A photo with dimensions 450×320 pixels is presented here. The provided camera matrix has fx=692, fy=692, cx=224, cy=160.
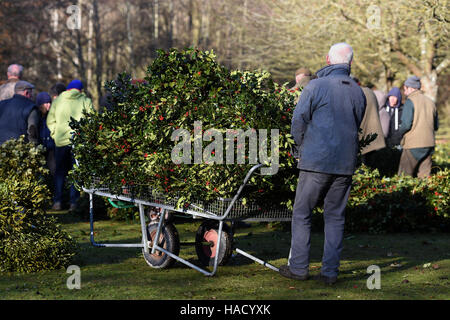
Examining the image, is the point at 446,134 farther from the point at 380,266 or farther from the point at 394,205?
→ the point at 380,266

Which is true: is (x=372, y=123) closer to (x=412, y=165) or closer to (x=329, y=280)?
(x=412, y=165)

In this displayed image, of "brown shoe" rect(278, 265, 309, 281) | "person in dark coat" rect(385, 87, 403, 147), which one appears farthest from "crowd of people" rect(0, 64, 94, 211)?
"person in dark coat" rect(385, 87, 403, 147)

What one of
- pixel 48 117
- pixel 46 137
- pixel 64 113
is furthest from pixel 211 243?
pixel 46 137

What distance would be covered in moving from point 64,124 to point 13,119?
3.38ft

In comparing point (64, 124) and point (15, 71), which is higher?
point (15, 71)

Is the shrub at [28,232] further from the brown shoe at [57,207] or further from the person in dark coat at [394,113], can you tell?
the person in dark coat at [394,113]

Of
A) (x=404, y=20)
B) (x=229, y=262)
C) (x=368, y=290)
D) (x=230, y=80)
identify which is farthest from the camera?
(x=404, y=20)

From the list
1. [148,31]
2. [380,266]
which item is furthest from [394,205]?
[148,31]

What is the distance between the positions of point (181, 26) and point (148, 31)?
2.95 metres

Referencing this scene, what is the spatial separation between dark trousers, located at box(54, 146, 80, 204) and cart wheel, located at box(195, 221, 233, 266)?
4.41 meters

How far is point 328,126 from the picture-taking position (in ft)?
19.0

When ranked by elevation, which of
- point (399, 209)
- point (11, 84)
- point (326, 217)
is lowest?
Answer: point (399, 209)

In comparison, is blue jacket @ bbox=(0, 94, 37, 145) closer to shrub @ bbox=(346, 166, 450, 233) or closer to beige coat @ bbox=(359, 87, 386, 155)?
shrub @ bbox=(346, 166, 450, 233)

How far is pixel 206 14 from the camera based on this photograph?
35062mm
